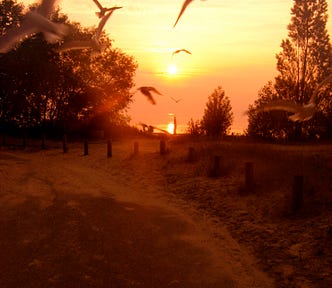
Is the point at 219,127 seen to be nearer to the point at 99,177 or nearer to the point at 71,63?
the point at 71,63

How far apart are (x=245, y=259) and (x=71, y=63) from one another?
32.4 meters

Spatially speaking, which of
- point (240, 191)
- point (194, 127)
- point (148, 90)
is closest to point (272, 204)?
point (240, 191)

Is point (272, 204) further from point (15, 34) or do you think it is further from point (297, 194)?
point (15, 34)

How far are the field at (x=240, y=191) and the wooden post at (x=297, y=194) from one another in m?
0.02

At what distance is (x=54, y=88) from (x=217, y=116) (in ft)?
43.4

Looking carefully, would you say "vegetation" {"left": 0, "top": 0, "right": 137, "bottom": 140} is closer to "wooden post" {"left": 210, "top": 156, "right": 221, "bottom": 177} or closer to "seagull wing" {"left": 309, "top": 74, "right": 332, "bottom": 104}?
"wooden post" {"left": 210, "top": 156, "right": 221, "bottom": 177}

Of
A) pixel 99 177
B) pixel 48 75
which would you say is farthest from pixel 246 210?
pixel 48 75

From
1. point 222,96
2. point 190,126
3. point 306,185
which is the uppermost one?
point 222,96

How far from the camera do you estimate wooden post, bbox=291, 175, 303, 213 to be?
10359mm

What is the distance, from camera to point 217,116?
3262 cm

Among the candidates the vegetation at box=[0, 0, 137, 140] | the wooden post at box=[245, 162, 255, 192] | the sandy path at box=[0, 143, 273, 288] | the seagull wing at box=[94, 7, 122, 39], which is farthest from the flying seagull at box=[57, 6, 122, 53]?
the vegetation at box=[0, 0, 137, 140]

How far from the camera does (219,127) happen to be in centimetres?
3278

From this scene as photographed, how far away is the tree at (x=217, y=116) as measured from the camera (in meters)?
32.2

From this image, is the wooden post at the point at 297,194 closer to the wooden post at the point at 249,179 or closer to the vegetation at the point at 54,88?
the wooden post at the point at 249,179
